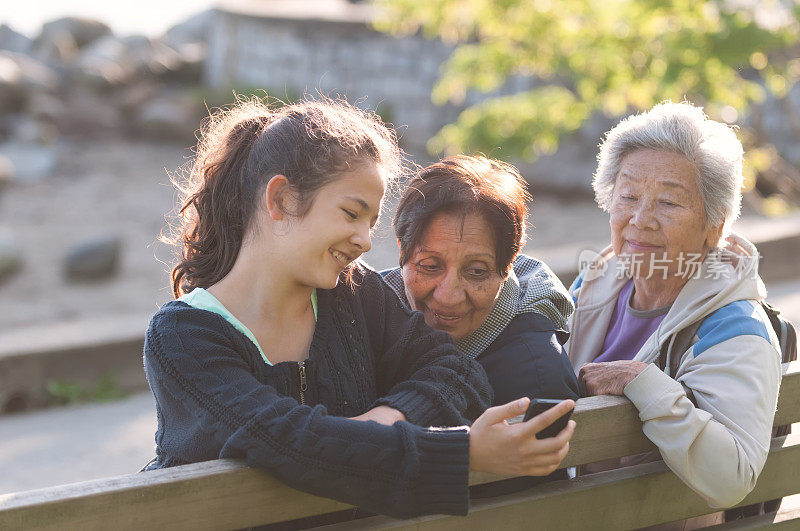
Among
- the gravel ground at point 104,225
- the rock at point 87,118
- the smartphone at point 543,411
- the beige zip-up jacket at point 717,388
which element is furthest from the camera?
the rock at point 87,118

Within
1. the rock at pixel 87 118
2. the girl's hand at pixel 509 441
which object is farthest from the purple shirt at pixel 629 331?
the rock at pixel 87 118

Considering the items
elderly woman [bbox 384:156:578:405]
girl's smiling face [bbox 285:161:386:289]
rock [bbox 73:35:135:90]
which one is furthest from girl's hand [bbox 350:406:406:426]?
rock [bbox 73:35:135:90]

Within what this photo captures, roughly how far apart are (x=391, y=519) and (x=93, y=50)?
50.0 feet

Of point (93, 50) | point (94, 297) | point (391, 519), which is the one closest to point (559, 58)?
point (94, 297)

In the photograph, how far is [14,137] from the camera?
13.4 metres

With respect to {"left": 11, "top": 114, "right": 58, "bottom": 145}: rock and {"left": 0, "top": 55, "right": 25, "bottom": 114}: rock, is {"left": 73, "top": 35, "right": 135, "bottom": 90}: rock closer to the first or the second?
{"left": 0, "top": 55, "right": 25, "bottom": 114}: rock

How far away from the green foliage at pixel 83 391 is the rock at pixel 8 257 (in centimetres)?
428

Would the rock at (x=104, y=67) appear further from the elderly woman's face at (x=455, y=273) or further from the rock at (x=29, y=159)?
the elderly woman's face at (x=455, y=273)

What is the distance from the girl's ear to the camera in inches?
74.1

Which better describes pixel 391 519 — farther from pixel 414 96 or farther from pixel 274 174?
pixel 414 96

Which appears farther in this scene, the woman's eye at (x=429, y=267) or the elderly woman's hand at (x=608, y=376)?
the woman's eye at (x=429, y=267)

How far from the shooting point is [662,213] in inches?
99.4

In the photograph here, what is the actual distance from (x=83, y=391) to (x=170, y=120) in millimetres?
8688

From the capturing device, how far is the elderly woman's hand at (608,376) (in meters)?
2.06
